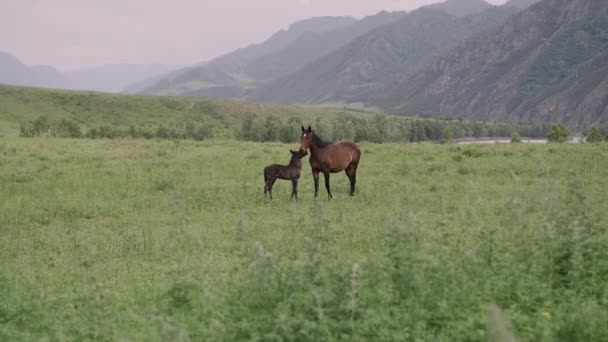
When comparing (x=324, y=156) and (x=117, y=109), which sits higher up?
(x=117, y=109)

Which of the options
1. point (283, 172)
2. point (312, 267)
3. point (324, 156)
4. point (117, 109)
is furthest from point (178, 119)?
point (312, 267)

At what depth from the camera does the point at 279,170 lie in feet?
68.5

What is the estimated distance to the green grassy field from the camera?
7.90m

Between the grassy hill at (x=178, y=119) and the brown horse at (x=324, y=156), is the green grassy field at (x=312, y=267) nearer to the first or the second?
the brown horse at (x=324, y=156)

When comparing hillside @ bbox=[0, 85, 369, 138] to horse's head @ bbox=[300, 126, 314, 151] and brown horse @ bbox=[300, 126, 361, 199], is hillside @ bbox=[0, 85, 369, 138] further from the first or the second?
horse's head @ bbox=[300, 126, 314, 151]

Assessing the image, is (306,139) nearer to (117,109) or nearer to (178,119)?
(178,119)

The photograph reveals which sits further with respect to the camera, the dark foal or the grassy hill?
the grassy hill

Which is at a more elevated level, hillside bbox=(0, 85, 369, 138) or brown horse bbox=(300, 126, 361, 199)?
hillside bbox=(0, 85, 369, 138)

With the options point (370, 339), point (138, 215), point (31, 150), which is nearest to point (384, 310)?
point (370, 339)

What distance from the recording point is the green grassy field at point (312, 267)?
7.90 meters

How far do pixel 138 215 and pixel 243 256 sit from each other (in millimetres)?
7407

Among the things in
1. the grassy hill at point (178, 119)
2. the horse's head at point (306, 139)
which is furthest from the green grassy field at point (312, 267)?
the grassy hill at point (178, 119)

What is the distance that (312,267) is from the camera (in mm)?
8586

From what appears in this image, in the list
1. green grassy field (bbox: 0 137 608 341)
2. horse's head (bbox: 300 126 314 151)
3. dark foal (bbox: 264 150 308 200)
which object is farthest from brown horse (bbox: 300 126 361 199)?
green grassy field (bbox: 0 137 608 341)
